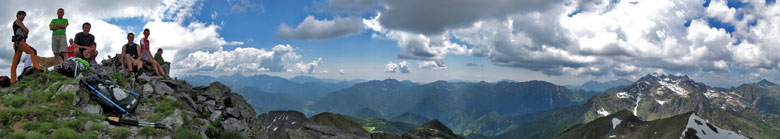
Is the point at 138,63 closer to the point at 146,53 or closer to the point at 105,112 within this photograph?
the point at 146,53

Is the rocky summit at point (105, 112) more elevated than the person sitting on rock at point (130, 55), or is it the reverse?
the person sitting on rock at point (130, 55)

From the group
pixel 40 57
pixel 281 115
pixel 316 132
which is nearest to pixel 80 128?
pixel 40 57

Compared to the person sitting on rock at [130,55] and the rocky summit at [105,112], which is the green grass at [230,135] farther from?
the person sitting on rock at [130,55]

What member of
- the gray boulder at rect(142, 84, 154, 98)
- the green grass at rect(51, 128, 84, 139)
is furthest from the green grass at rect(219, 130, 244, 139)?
the gray boulder at rect(142, 84, 154, 98)

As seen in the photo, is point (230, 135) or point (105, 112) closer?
point (105, 112)

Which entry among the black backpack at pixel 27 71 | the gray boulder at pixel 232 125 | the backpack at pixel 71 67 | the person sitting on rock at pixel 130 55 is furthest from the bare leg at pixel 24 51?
the gray boulder at pixel 232 125

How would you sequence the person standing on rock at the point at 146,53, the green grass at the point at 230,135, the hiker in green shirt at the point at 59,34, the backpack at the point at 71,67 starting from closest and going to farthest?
the green grass at the point at 230,135
the backpack at the point at 71,67
the hiker in green shirt at the point at 59,34
the person standing on rock at the point at 146,53

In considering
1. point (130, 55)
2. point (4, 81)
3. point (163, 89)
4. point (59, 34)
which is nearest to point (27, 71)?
point (4, 81)

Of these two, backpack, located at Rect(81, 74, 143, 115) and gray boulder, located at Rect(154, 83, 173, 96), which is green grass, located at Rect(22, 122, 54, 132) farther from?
gray boulder, located at Rect(154, 83, 173, 96)
